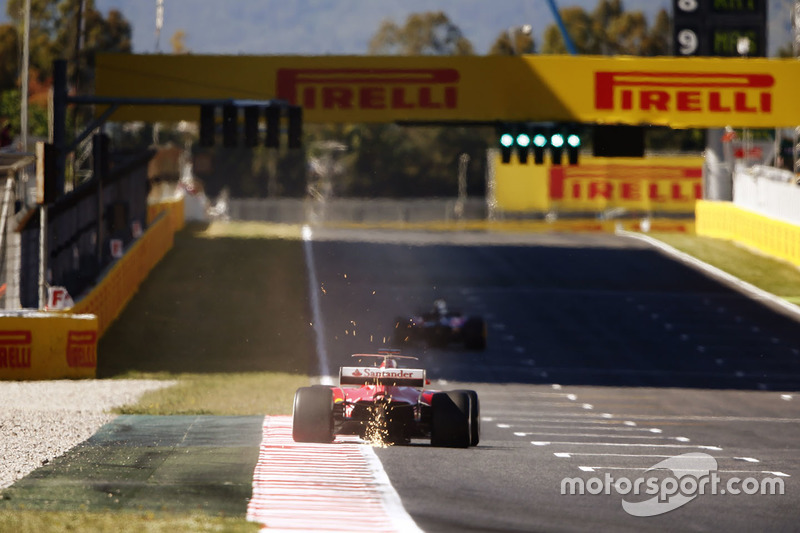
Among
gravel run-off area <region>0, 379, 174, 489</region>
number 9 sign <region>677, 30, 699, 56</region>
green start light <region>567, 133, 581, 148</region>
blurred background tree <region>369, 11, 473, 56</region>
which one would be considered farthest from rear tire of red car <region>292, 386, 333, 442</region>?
blurred background tree <region>369, 11, 473, 56</region>

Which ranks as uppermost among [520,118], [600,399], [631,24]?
[631,24]

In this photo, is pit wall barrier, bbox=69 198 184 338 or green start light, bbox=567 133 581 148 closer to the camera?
pit wall barrier, bbox=69 198 184 338

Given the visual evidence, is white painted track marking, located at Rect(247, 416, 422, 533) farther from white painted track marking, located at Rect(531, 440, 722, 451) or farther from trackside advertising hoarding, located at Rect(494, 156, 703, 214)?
trackside advertising hoarding, located at Rect(494, 156, 703, 214)

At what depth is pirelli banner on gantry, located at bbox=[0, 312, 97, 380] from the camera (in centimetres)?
2772

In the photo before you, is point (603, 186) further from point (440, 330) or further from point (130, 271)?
point (440, 330)

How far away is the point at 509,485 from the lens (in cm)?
1579

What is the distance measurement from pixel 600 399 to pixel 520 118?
1418cm

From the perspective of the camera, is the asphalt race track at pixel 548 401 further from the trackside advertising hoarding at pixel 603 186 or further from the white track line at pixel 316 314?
the trackside advertising hoarding at pixel 603 186

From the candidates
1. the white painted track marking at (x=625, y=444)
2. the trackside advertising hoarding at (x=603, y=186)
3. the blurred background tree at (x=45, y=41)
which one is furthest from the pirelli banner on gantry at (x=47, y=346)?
the blurred background tree at (x=45, y=41)

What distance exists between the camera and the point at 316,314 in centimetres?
3809

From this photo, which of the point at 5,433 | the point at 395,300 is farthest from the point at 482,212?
the point at 5,433

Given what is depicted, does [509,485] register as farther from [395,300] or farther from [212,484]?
[395,300]

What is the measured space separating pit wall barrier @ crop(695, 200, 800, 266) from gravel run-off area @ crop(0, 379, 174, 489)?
27017mm

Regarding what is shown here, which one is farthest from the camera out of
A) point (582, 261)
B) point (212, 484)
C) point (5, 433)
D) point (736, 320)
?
point (582, 261)
